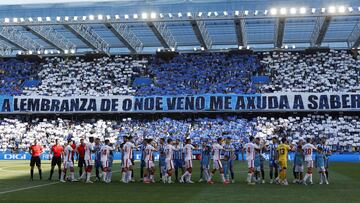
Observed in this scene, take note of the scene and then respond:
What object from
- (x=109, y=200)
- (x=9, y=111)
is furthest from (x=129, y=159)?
(x=9, y=111)

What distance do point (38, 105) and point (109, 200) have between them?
3528 cm

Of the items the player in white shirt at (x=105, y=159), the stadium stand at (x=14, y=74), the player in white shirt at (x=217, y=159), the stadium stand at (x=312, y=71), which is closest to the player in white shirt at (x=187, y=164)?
the player in white shirt at (x=217, y=159)

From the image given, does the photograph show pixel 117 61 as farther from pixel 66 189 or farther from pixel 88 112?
pixel 66 189

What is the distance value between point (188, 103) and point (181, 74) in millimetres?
5429

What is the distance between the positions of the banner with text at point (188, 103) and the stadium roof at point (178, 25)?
591 cm

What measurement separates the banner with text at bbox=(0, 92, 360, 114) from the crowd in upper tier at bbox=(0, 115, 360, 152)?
119 centimetres

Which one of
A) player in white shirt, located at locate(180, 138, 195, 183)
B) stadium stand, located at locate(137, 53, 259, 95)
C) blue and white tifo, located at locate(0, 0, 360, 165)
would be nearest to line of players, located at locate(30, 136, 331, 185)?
player in white shirt, located at locate(180, 138, 195, 183)

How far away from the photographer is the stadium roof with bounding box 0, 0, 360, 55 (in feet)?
130

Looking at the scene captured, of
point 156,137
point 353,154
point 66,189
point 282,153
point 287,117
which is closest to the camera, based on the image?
point 66,189

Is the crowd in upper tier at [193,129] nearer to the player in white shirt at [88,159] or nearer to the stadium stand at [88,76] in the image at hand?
the stadium stand at [88,76]

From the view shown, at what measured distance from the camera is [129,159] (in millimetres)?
19547

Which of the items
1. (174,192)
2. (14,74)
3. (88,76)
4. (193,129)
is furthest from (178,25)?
(174,192)

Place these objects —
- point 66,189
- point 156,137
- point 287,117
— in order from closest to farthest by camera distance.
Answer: point 66,189 → point 156,137 → point 287,117

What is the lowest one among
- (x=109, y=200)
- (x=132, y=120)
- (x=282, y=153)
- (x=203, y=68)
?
(x=109, y=200)
